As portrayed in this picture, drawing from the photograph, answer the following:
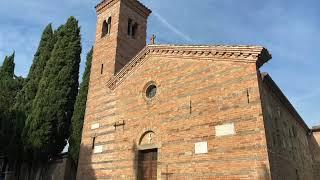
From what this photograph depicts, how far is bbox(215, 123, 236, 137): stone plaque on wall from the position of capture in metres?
9.82

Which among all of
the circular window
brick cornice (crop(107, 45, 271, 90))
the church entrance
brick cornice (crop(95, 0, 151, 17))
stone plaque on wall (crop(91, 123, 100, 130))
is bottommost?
the church entrance

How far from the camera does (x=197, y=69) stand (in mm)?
11688

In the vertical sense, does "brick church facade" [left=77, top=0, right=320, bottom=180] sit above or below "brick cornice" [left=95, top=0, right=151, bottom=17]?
below

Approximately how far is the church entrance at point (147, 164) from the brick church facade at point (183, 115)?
0.04m

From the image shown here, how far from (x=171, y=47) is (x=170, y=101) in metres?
2.48

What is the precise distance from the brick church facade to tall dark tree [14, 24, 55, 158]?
5769 millimetres

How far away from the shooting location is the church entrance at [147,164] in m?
12.0

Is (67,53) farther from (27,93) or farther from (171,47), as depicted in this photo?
(171,47)

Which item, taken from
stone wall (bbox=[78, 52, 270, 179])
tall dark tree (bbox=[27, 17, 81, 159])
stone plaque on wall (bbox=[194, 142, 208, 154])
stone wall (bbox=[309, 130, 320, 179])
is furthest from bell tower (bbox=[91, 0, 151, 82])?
stone wall (bbox=[309, 130, 320, 179])

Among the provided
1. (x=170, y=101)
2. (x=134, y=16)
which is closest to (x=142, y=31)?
(x=134, y=16)

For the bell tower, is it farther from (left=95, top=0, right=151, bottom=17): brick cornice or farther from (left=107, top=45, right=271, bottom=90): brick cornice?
(left=107, top=45, right=271, bottom=90): brick cornice

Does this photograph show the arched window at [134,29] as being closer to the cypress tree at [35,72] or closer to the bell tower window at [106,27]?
the bell tower window at [106,27]

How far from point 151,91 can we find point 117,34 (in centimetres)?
468

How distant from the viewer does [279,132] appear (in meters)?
11.9
